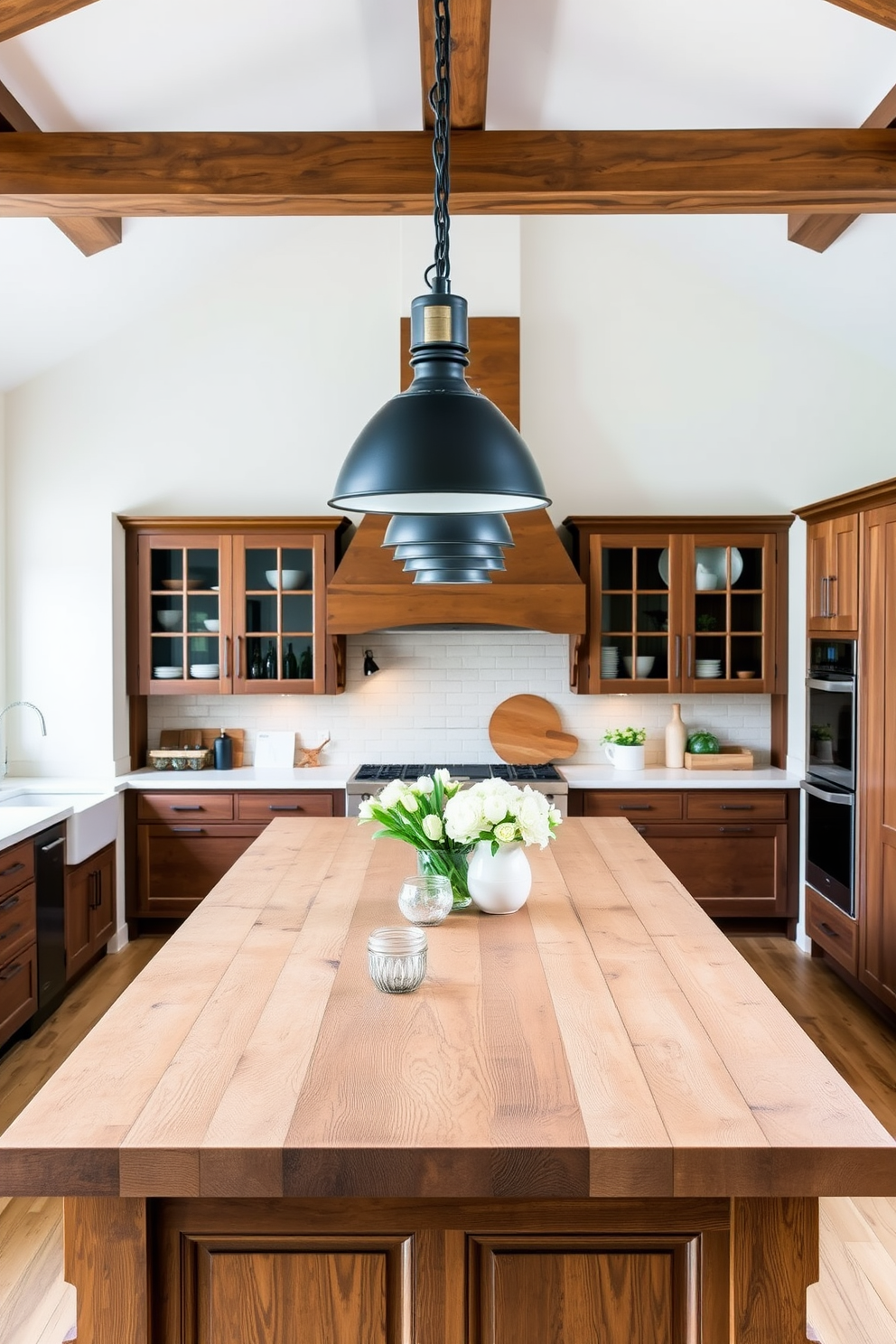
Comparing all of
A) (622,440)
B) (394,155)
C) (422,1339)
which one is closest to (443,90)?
(394,155)

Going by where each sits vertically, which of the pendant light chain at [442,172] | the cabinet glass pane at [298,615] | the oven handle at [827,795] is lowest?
the oven handle at [827,795]

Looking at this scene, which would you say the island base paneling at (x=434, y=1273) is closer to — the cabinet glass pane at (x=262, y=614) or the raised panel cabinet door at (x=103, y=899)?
the raised panel cabinet door at (x=103, y=899)

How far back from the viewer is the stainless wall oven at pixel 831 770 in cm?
472

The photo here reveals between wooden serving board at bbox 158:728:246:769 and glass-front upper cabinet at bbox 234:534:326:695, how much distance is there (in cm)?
48

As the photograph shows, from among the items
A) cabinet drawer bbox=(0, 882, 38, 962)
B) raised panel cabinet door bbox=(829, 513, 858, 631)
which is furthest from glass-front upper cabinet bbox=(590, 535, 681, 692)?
cabinet drawer bbox=(0, 882, 38, 962)

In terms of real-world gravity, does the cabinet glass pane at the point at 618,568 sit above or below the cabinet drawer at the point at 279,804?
above

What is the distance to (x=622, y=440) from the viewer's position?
5.97 metres

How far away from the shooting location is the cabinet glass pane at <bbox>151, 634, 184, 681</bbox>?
571 centimetres

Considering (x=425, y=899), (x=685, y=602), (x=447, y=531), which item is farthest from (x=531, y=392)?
(x=425, y=899)

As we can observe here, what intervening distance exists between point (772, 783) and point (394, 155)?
3539 mm

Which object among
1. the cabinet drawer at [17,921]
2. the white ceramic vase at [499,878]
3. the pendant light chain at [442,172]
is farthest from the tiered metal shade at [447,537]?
the cabinet drawer at [17,921]

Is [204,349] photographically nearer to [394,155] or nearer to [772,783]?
[394,155]

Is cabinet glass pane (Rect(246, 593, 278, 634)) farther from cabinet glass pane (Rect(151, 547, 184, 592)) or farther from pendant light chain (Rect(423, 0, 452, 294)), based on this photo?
pendant light chain (Rect(423, 0, 452, 294))

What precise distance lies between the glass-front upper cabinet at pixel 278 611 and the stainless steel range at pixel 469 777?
1.92 feet
